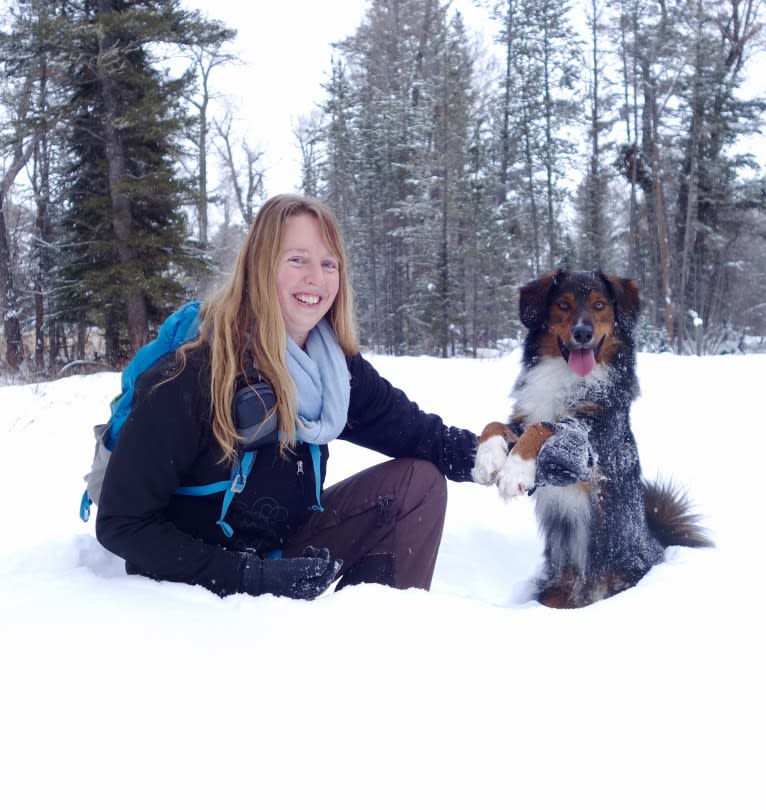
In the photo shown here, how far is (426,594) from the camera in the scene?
184 cm

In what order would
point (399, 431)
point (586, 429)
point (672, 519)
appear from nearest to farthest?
1. point (586, 429)
2. point (399, 431)
3. point (672, 519)

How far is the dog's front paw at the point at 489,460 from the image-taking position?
242cm

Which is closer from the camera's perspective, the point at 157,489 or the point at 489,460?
the point at 157,489

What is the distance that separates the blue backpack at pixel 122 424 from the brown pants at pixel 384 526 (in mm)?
488

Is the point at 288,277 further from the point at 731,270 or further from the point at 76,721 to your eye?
the point at 731,270

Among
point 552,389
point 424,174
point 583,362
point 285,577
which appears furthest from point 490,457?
point 424,174

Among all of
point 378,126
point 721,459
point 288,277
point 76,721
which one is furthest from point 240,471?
point 378,126

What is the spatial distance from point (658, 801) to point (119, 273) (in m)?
13.2

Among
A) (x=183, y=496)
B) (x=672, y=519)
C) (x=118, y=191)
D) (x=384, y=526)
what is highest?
(x=118, y=191)

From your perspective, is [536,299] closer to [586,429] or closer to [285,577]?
[586,429]

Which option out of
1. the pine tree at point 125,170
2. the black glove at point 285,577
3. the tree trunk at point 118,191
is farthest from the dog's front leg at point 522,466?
the pine tree at point 125,170

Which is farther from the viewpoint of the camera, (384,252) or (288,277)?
(384,252)

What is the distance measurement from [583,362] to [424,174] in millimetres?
19248

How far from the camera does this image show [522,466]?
2283 millimetres
